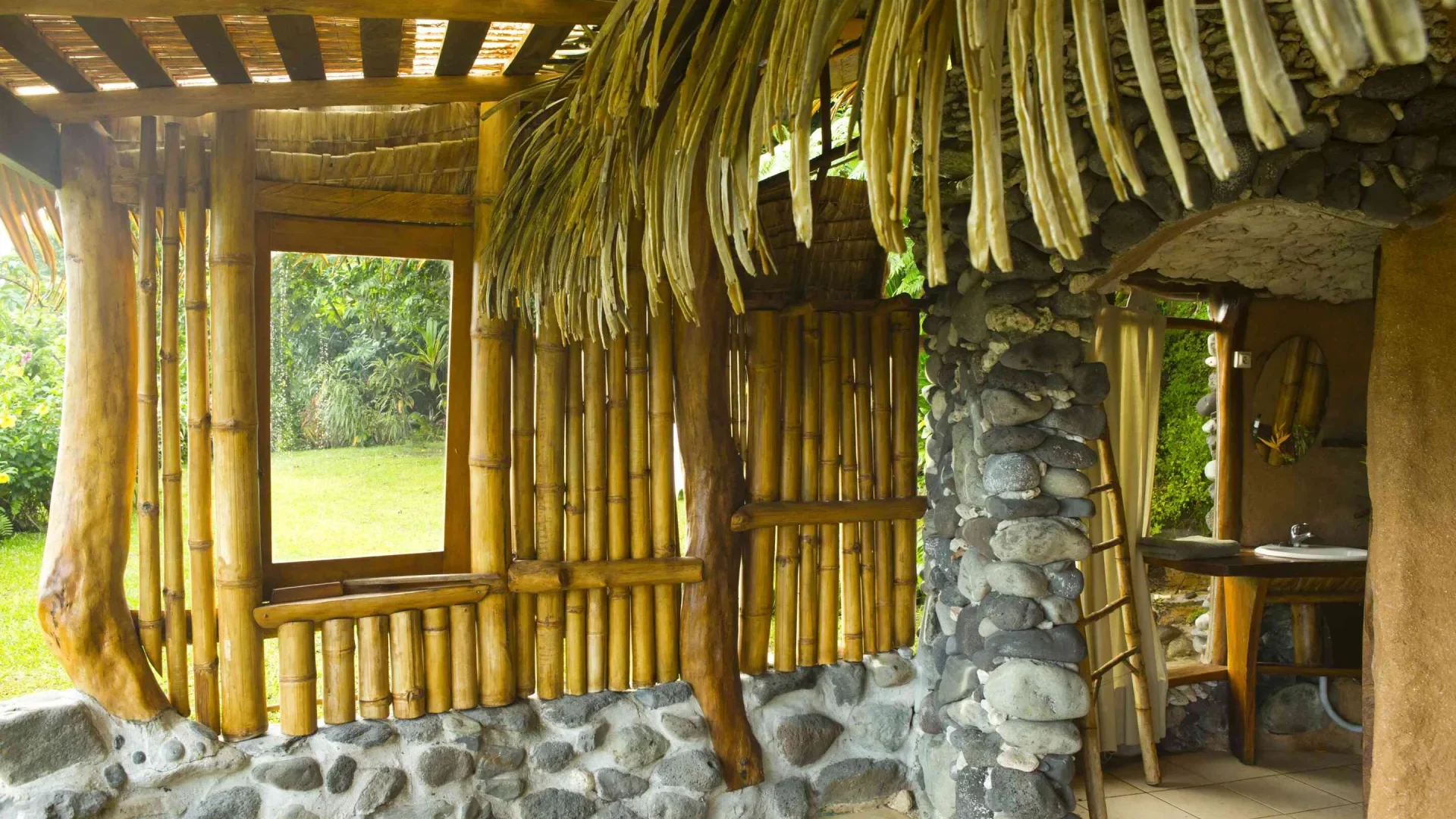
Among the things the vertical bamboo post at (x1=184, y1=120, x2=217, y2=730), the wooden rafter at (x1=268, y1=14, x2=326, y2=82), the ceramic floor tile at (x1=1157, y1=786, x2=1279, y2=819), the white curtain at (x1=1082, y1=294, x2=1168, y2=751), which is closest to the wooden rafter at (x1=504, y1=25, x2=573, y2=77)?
the wooden rafter at (x1=268, y1=14, x2=326, y2=82)

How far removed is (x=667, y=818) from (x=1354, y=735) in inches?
130

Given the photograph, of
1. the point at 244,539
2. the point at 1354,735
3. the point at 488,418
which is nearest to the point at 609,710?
the point at 488,418

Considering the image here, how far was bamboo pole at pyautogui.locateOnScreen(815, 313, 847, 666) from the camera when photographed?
13.7 ft

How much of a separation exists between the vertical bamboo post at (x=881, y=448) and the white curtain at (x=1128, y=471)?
2.82 feet

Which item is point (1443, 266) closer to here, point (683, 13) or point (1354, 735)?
point (683, 13)

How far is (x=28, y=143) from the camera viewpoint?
2.98m

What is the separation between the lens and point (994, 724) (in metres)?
3.53

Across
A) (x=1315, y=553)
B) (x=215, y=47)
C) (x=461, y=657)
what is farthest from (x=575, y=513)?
(x=1315, y=553)

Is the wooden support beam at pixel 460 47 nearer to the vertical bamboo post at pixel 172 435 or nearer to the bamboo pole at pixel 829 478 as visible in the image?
the vertical bamboo post at pixel 172 435

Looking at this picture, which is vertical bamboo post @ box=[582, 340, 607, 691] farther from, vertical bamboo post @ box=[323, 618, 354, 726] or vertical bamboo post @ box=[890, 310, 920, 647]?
vertical bamboo post @ box=[890, 310, 920, 647]

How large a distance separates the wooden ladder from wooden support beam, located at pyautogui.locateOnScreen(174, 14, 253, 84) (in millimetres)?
3091

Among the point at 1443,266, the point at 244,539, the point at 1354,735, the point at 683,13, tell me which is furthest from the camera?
the point at 1354,735

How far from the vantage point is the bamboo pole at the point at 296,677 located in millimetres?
3307

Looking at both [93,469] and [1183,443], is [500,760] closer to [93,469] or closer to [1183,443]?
[93,469]
